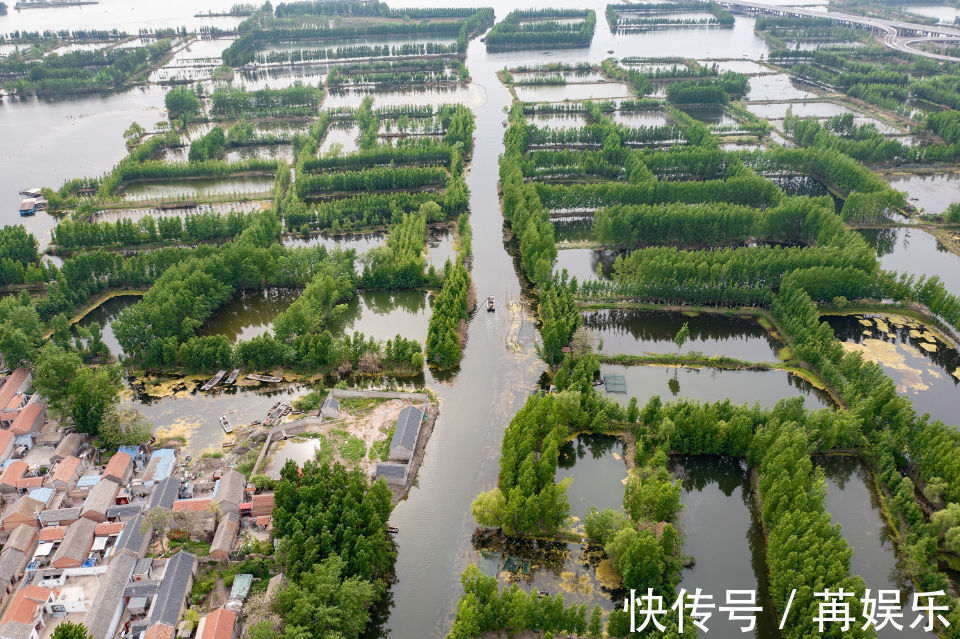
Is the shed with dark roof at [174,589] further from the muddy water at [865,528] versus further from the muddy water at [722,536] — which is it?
the muddy water at [865,528]

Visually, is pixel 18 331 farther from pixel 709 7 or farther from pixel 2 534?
pixel 709 7

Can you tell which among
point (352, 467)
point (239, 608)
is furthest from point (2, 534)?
point (352, 467)

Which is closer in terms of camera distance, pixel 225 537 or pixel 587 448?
pixel 225 537

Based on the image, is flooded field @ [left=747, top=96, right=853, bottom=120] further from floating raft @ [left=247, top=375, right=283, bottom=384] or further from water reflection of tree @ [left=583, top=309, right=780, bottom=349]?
floating raft @ [left=247, top=375, right=283, bottom=384]

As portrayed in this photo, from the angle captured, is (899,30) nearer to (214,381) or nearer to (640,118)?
(640,118)

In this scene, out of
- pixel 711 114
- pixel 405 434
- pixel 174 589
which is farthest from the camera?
pixel 711 114

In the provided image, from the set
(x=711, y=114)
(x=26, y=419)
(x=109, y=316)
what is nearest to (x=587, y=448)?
(x=26, y=419)

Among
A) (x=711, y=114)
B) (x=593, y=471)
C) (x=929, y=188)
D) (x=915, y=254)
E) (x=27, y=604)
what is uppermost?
(x=711, y=114)
